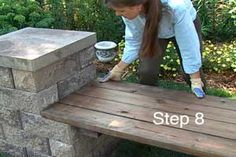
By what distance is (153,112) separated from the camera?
7.41 feet

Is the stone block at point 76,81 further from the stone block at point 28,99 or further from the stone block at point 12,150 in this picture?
the stone block at point 12,150

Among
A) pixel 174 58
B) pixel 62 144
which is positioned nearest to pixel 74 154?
pixel 62 144

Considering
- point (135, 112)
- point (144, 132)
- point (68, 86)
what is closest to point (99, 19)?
point (68, 86)

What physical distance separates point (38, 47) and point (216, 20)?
2.76 metres

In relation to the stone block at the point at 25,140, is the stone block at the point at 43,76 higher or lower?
higher

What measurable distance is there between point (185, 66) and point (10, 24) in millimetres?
2812

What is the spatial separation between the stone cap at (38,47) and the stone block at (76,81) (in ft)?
0.59

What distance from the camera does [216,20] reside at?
4.60m

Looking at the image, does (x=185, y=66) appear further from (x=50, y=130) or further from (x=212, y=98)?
(x=50, y=130)

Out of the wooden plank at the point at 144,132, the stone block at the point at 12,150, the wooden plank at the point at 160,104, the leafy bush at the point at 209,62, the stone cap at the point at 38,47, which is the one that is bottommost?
the stone block at the point at 12,150

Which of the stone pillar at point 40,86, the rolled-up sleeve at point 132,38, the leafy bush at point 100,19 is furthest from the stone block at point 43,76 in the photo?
the leafy bush at point 100,19

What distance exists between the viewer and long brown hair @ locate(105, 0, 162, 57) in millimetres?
2090

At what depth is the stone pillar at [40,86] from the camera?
2.36m

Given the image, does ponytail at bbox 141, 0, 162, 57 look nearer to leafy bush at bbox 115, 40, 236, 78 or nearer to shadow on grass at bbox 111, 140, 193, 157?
shadow on grass at bbox 111, 140, 193, 157
